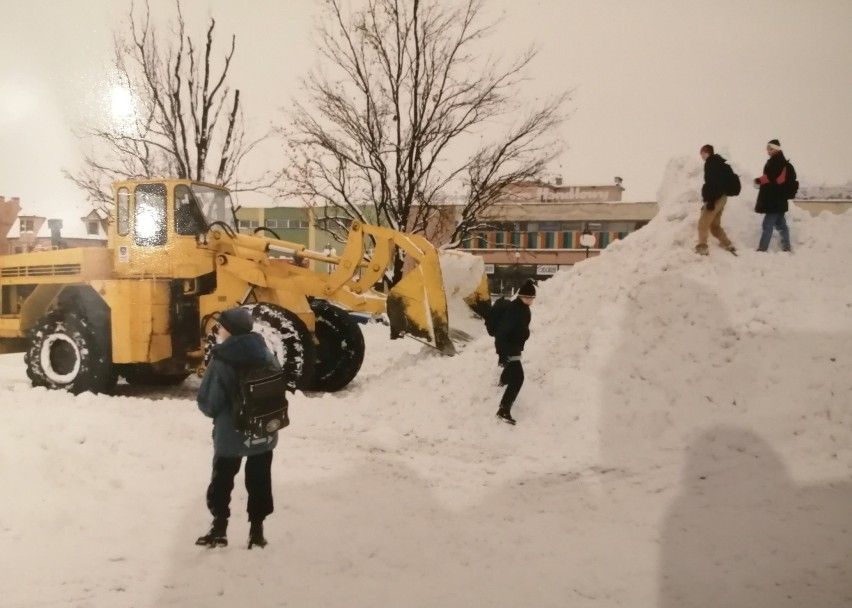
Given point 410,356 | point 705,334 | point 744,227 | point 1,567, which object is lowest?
point 1,567

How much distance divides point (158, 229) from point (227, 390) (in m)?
4.68

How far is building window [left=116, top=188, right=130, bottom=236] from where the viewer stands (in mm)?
7836

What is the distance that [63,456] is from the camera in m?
5.15

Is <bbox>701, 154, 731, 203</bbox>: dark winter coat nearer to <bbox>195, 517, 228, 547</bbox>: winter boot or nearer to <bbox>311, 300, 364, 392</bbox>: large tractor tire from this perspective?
<bbox>311, 300, 364, 392</bbox>: large tractor tire

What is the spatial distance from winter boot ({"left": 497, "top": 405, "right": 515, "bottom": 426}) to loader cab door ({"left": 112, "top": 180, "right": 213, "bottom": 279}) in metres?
4.07

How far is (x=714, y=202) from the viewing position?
7922 millimetres

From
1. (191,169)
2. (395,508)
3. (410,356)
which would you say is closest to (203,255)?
(410,356)

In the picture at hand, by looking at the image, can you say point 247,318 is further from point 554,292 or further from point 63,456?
point 554,292

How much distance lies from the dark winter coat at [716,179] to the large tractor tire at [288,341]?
16.9ft

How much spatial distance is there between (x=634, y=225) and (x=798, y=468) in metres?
23.9

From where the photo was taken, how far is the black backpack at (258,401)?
3773 millimetres

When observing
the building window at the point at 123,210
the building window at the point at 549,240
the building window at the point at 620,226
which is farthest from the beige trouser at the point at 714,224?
the building window at the point at 549,240

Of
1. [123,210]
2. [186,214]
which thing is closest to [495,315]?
[186,214]

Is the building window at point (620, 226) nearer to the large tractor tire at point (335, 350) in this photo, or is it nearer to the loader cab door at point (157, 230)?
the large tractor tire at point (335, 350)
